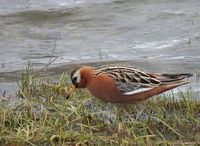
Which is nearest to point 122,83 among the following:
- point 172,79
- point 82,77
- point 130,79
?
point 130,79

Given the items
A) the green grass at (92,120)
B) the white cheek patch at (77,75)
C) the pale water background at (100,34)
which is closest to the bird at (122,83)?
the white cheek patch at (77,75)

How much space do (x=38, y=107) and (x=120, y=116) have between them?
857mm

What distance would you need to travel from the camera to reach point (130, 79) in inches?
307

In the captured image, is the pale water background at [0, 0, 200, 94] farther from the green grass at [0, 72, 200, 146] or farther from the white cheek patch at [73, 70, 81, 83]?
the white cheek patch at [73, 70, 81, 83]

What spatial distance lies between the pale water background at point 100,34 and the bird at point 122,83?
1.60m

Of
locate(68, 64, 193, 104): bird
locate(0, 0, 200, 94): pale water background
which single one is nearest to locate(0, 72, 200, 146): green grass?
locate(68, 64, 193, 104): bird

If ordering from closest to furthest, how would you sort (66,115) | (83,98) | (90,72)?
1. (66,115)
2. (90,72)
3. (83,98)

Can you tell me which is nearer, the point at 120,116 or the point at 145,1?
the point at 120,116

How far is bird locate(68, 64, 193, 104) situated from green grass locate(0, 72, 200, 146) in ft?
0.53

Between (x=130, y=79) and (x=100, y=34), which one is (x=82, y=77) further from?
(x=100, y=34)

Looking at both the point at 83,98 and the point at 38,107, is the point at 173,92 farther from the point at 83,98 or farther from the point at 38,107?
the point at 38,107

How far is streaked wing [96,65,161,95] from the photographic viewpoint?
766cm

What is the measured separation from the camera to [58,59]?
37.8 ft

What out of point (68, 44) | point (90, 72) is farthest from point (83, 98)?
point (68, 44)
